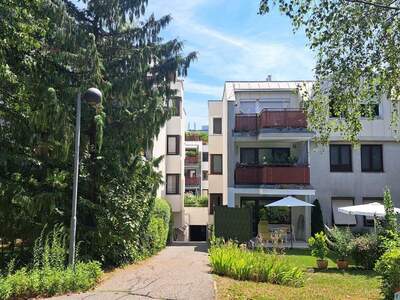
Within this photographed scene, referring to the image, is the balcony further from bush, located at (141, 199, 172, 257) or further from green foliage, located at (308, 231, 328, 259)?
green foliage, located at (308, 231, 328, 259)

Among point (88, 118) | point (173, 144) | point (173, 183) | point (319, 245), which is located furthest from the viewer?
point (173, 144)

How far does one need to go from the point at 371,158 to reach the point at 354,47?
18957 mm

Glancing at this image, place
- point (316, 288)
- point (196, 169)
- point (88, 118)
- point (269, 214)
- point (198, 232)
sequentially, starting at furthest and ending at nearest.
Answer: point (196, 169)
point (198, 232)
point (269, 214)
point (88, 118)
point (316, 288)

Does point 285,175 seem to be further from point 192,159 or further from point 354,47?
point 192,159

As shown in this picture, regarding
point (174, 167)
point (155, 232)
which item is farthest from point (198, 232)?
point (155, 232)

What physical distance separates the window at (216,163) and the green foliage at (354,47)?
91.2 ft

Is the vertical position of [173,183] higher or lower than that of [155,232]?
higher

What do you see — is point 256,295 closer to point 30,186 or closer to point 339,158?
point 30,186

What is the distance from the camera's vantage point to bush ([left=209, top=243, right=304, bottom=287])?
1206 centimetres

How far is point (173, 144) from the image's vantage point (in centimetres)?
3925

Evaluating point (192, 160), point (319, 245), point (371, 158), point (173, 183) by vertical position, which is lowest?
point (319, 245)

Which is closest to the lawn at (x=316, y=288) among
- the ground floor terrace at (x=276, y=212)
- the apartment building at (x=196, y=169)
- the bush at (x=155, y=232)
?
the bush at (x=155, y=232)

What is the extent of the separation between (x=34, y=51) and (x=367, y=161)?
2061 centimetres

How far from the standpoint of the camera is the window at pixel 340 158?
28.0 metres
